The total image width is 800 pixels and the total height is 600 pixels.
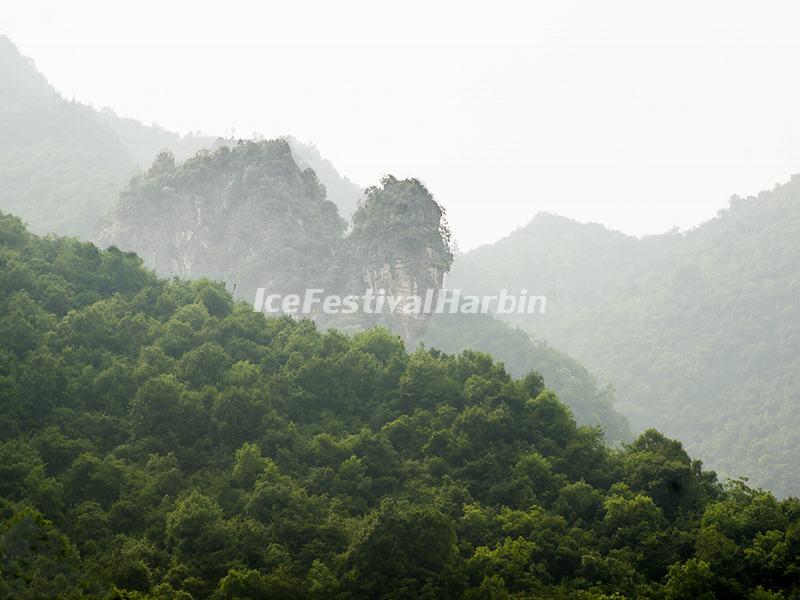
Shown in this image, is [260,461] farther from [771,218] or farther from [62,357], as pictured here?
[771,218]

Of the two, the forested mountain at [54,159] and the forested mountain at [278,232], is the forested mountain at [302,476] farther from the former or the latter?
the forested mountain at [54,159]

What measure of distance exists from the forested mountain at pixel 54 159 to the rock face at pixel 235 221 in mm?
7756

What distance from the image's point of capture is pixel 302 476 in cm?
3228

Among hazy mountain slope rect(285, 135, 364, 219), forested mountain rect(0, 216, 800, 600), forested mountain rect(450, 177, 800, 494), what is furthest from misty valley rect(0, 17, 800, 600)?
hazy mountain slope rect(285, 135, 364, 219)

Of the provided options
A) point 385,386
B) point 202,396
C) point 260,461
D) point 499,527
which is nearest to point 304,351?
point 385,386

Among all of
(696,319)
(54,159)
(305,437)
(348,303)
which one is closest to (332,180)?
(54,159)

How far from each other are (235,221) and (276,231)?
10.1 ft

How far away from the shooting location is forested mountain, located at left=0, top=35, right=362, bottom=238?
75000 mm

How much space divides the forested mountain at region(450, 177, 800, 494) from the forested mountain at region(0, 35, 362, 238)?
103 ft

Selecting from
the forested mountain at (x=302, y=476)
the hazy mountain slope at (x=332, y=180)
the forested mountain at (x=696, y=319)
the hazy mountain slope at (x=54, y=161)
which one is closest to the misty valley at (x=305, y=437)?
the forested mountain at (x=302, y=476)

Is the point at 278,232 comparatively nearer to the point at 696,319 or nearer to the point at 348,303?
the point at 348,303

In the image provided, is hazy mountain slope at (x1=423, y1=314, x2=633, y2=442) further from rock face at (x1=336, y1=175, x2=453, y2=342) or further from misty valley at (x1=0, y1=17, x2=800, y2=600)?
rock face at (x1=336, y1=175, x2=453, y2=342)

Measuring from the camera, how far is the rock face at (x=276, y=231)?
5697cm

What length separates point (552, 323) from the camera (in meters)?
114
